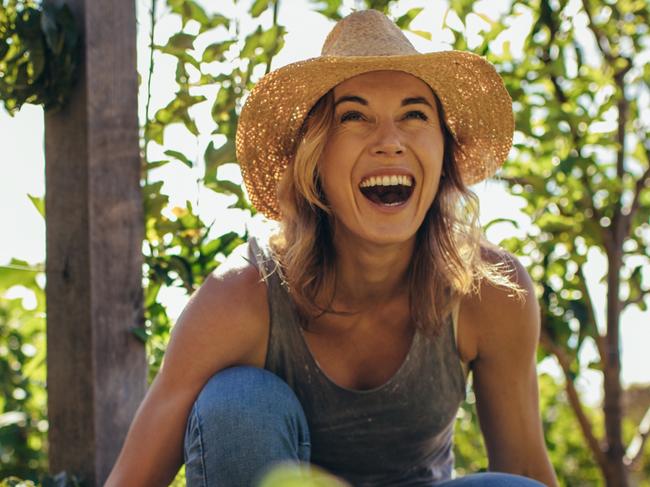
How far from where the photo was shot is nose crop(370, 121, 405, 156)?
190 cm

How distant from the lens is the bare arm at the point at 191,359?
1.83m

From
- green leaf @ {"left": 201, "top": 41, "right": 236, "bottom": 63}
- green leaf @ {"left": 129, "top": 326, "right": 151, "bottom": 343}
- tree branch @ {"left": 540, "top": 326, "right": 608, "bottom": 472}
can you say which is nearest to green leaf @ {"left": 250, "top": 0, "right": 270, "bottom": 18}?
green leaf @ {"left": 201, "top": 41, "right": 236, "bottom": 63}

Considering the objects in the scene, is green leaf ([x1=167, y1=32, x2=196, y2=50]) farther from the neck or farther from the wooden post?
the neck

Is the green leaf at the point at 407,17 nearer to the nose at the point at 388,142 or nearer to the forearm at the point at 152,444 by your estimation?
the nose at the point at 388,142

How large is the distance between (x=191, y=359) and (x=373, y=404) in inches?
14.5

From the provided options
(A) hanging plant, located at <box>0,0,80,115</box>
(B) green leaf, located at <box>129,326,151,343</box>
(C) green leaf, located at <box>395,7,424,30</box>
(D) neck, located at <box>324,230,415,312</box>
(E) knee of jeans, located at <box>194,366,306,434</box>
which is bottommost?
(E) knee of jeans, located at <box>194,366,306,434</box>

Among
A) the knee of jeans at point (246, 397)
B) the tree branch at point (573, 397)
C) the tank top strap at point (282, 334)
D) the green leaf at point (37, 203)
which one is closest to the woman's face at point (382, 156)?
the tank top strap at point (282, 334)

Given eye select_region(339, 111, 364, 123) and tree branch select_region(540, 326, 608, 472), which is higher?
eye select_region(339, 111, 364, 123)

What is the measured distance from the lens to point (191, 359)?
6.14 feet

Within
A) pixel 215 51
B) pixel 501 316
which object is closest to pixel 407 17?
pixel 215 51

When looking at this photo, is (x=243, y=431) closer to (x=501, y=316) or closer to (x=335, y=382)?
(x=335, y=382)

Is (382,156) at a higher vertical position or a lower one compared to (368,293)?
higher

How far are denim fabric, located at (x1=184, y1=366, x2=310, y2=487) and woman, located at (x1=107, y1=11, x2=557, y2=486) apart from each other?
0.01 m

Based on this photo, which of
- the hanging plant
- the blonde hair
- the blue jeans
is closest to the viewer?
the blue jeans
